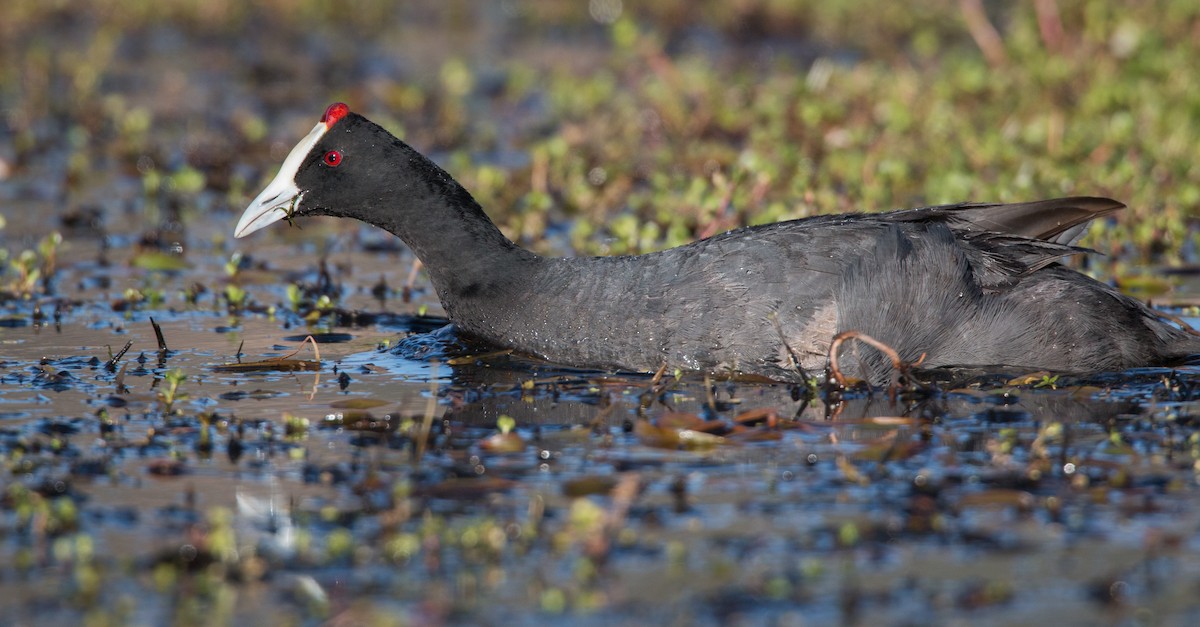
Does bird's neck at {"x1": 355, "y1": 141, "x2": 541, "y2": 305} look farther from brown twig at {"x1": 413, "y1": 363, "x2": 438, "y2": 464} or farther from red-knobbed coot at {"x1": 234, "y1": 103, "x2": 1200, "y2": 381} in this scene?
brown twig at {"x1": 413, "y1": 363, "x2": 438, "y2": 464}

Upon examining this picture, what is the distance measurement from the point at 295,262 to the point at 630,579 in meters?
4.50

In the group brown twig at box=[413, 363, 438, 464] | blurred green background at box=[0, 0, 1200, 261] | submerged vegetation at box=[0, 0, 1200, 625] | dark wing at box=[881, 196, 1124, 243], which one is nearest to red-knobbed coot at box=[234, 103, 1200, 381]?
dark wing at box=[881, 196, 1124, 243]

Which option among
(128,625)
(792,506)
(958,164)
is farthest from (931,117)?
(128,625)

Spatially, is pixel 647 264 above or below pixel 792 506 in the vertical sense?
above

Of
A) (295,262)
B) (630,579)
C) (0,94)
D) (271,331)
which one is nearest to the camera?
(630,579)

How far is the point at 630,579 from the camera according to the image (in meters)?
3.54

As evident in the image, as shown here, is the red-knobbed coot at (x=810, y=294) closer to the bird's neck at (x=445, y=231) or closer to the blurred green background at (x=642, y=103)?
the bird's neck at (x=445, y=231)

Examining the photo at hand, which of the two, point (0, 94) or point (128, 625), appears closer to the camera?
point (128, 625)

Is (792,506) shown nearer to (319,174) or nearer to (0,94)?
(319,174)

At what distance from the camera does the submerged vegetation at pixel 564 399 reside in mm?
3543

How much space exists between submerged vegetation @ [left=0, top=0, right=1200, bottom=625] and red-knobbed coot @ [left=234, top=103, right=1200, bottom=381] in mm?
137

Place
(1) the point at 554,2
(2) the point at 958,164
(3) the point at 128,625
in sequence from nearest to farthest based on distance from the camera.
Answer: (3) the point at 128,625, (2) the point at 958,164, (1) the point at 554,2

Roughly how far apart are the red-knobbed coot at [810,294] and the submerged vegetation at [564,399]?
137 mm

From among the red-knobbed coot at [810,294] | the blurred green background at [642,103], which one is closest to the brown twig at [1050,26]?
the blurred green background at [642,103]
